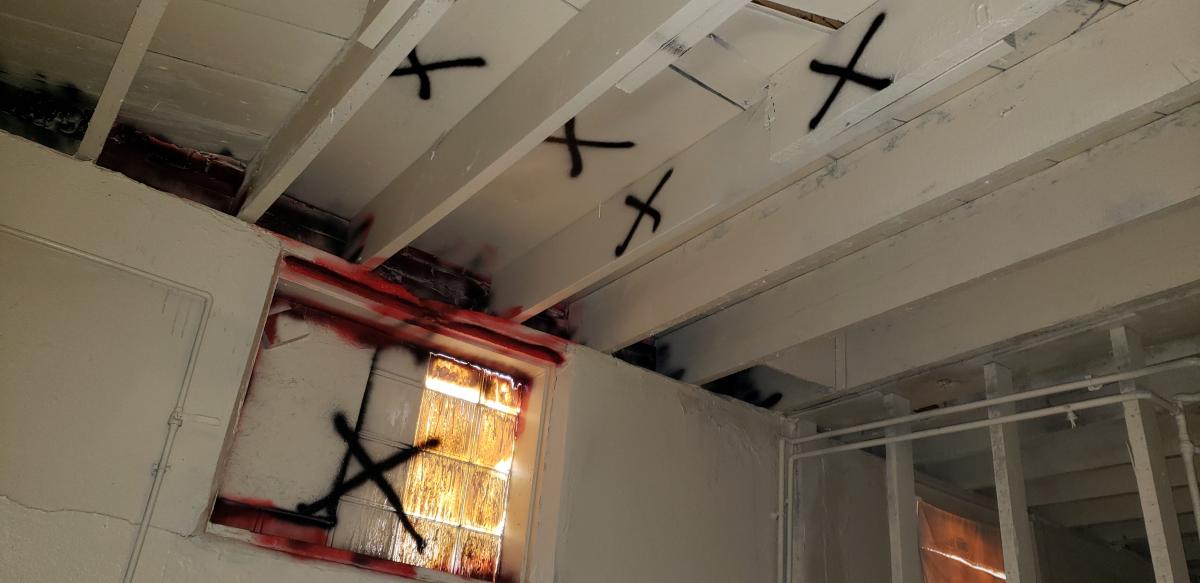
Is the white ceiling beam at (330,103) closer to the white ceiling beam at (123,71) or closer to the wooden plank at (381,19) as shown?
the wooden plank at (381,19)

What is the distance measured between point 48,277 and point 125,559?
31.4 inches

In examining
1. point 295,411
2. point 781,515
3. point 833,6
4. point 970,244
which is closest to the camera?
point 833,6

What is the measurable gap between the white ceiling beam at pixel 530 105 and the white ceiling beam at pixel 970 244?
4.20 feet

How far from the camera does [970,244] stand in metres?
2.88

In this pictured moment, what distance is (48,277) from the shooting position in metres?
2.50

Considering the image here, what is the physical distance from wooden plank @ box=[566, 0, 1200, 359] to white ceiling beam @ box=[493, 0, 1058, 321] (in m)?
0.05

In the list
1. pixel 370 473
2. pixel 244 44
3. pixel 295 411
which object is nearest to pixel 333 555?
pixel 370 473

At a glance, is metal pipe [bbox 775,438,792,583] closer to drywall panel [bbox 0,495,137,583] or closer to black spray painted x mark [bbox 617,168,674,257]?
black spray painted x mark [bbox 617,168,674,257]

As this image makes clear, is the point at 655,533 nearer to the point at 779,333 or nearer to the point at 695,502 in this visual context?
the point at 695,502

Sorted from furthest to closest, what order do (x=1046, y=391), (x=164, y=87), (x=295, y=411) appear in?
(x=1046, y=391)
(x=295, y=411)
(x=164, y=87)

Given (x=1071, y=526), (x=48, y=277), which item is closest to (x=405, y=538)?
(x=48, y=277)

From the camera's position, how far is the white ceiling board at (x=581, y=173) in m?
2.72

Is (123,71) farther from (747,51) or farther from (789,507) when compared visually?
(789,507)

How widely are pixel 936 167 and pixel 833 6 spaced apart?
53cm
